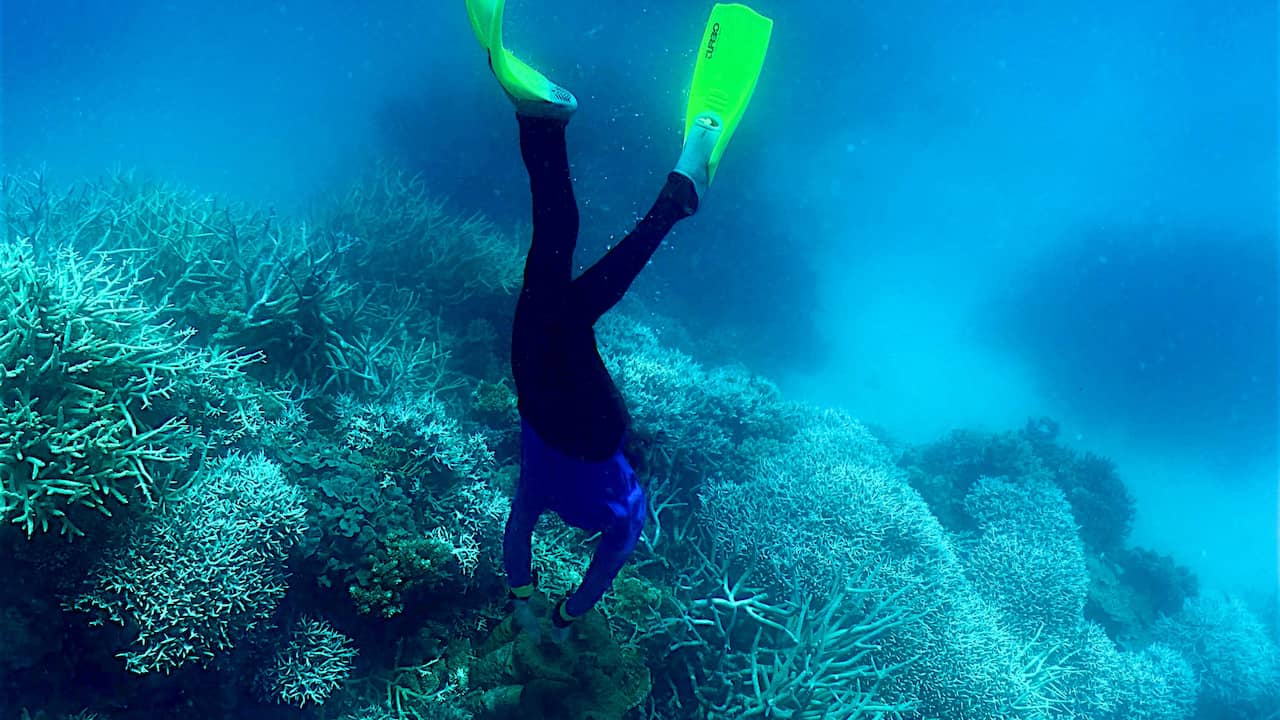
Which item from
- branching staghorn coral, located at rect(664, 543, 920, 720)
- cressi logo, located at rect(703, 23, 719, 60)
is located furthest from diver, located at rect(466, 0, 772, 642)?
branching staghorn coral, located at rect(664, 543, 920, 720)

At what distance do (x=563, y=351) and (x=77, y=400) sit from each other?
239cm

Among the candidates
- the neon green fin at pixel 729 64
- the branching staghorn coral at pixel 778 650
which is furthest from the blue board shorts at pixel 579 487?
the neon green fin at pixel 729 64

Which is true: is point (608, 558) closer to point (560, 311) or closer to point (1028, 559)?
point (560, 311)

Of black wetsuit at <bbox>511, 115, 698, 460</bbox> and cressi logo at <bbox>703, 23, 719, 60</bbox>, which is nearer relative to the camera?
black wetsuit at <bbox>511, 115, 698, 460</bbox>

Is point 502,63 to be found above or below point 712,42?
below

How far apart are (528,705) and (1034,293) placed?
33923 mm

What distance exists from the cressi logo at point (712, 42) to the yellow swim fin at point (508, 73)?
1.74m

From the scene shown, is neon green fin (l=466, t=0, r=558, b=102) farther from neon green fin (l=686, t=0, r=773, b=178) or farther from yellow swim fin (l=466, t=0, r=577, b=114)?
neon green fin (l=686, t=0, r=773, b=178)

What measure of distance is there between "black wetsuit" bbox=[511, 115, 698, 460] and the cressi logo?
1.90 meters

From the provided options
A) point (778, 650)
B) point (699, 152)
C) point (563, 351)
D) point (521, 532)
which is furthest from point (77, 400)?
point (778, 650)

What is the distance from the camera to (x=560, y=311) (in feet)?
8.61

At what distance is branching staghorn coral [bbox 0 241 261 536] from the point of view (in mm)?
2578

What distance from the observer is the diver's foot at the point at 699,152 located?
3356mm

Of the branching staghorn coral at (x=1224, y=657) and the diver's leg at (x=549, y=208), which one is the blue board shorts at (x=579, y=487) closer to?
the diver's leg at (x=549, y=208)
